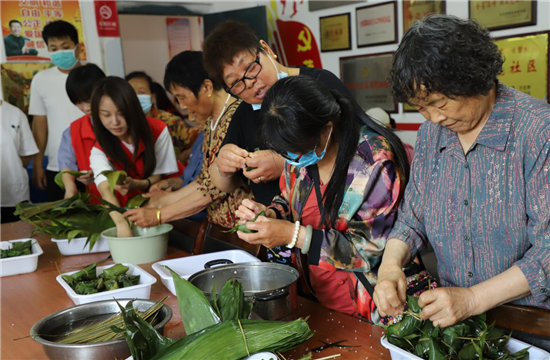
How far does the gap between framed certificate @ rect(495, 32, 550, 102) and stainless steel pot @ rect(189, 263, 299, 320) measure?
3270 millimetres

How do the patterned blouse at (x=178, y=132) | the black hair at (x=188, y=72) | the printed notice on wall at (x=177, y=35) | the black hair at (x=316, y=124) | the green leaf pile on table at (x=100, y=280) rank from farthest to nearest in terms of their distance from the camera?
the printed notice on wall at (x=177, y=35)
the patterned blouse at (x=178, y=132)
the black hair at (x=188, y=72)
the green leaf pile on table at (x=100, y=280)
the black hair at (x=316, y=124)

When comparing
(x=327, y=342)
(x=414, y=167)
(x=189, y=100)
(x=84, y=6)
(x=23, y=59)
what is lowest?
(x=327, y=342)

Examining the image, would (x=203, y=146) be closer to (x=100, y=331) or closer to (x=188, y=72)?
(x=188, y=72)

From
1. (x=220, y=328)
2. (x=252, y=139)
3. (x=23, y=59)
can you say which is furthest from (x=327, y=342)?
(x=23, y=59)

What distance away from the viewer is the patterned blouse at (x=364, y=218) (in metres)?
1.64

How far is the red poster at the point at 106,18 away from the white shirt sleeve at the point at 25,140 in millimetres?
1923

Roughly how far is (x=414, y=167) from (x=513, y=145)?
0.32 m

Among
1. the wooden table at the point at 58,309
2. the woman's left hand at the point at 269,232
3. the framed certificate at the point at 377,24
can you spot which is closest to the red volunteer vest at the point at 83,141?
the wooden table at the point at 58,309

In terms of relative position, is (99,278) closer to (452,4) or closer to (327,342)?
(327,342)

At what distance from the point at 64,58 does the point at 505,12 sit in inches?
143

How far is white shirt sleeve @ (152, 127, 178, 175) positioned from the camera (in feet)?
10.3

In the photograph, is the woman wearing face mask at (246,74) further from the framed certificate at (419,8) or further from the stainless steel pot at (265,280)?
the framed certificate at (419,8)

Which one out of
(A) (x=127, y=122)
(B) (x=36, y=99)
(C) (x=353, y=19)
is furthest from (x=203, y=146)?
(C) (x=353, y=19)

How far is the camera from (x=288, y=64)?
6.59 m
